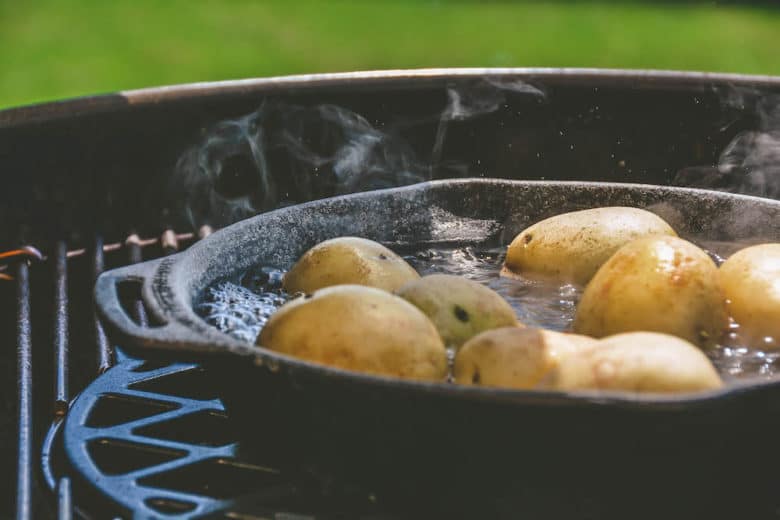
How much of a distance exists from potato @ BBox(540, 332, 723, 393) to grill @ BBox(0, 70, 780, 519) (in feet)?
2.16

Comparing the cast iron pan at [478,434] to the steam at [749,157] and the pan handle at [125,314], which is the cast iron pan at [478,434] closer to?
the pan handle at [125,314]

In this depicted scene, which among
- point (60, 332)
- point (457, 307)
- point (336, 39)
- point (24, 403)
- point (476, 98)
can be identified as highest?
point (336, 39)

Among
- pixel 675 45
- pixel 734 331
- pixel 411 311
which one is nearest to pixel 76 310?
pixel 411 311

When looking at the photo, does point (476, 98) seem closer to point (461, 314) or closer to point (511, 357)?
point (461, 314)

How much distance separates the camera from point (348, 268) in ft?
5.80

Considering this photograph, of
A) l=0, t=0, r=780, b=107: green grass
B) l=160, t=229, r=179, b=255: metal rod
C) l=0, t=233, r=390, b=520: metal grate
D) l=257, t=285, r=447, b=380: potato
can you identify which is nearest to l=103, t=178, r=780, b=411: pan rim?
l=257, t=285, r=447, b=380: potato

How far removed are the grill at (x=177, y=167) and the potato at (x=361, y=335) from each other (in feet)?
1.29

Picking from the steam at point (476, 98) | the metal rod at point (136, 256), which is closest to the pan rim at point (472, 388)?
the metal rod at point (136, 256)

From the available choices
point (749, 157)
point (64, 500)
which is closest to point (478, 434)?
point (64, 500)

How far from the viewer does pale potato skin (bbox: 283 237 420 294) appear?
1.76 metres

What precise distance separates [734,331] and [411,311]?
58 centimetres

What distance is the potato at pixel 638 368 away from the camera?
1.27 m

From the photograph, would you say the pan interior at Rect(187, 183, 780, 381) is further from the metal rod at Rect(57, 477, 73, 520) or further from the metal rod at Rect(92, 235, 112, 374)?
the metal rod at Rect(92, 235, 112, 374)

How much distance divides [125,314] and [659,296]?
0.83m
